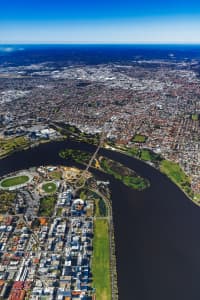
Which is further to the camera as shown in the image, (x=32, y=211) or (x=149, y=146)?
(x=149, y=146)

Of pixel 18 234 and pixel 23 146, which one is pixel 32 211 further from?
pixel 23 146

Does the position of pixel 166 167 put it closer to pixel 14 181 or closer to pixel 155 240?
pixel 155 240

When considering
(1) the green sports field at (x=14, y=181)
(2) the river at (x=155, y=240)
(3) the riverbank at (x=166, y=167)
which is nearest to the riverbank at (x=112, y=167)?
(2) the river at (x=155, y=240)

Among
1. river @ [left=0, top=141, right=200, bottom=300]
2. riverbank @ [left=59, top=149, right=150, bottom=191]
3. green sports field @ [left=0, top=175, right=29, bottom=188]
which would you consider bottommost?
river @ [left=0, top=141, right=200, bottom=300]

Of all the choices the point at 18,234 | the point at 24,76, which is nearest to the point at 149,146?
the point at 18,234

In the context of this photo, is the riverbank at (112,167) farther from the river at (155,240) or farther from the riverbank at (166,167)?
the riverbank at (166,167)

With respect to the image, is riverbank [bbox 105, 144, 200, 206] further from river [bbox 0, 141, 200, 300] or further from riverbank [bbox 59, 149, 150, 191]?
riverbank [bbox 59, 149, 150, 191]

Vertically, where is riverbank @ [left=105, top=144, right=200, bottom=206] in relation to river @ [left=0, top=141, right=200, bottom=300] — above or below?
above

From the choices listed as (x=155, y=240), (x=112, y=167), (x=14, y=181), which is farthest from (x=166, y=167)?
(x=14, y=181)

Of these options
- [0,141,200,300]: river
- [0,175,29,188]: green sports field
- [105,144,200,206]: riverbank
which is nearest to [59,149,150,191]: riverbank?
[0,141,200,300]: river
